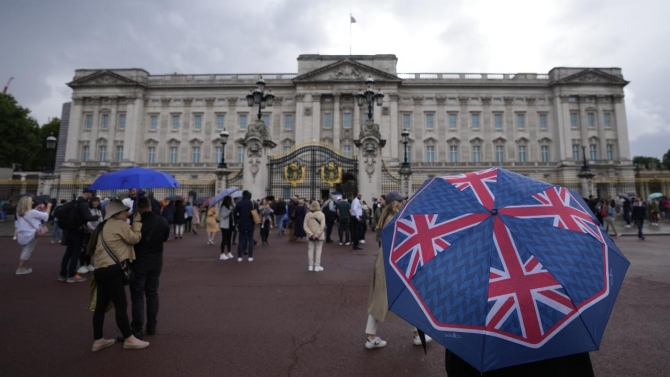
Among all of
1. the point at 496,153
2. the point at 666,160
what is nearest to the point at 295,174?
the point at 496,153

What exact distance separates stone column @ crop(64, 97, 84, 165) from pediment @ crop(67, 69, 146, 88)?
2.16 m

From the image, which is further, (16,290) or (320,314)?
(16,290)

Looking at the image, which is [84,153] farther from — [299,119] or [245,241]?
→ [245,241]

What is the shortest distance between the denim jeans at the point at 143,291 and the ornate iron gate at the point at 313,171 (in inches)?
550

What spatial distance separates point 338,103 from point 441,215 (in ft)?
149

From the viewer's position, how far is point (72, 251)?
6.92 m

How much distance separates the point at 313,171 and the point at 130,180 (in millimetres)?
12336

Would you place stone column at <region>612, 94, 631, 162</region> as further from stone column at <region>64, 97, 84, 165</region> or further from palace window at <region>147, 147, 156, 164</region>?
stone column at <region>64, 97, 84, 165</region>

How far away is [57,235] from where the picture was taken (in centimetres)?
1415

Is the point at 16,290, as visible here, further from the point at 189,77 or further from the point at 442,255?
the point at 189,77

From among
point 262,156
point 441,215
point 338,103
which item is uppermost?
point 338,103

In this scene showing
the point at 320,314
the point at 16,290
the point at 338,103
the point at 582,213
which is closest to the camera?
the point at 582,213

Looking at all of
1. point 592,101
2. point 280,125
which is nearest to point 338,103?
point 280,125

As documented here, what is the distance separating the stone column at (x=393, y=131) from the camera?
145ft
